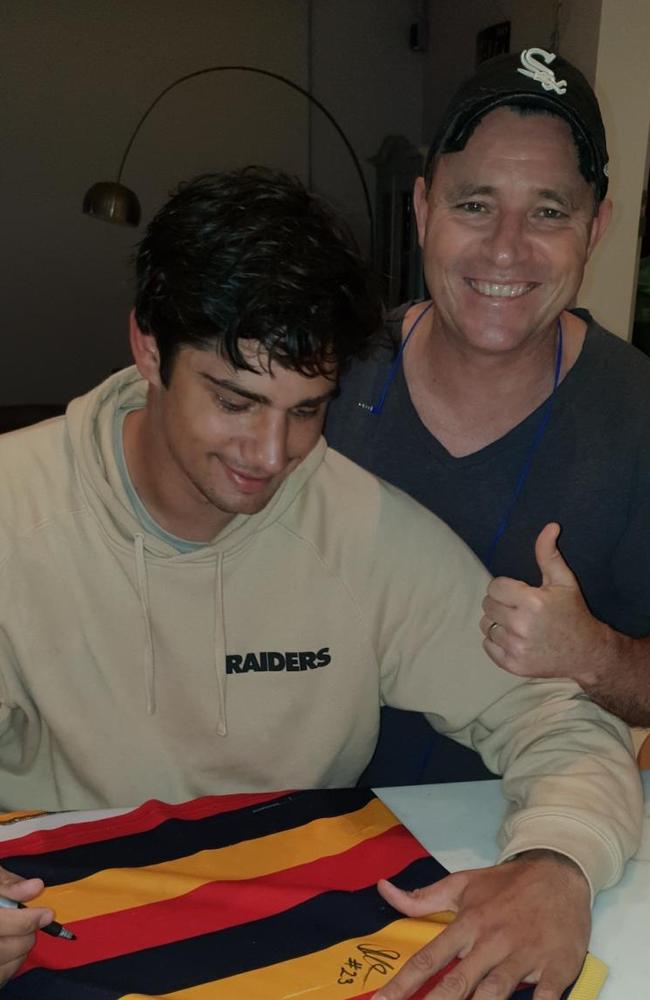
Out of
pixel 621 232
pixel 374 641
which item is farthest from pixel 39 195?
pixel 374 641

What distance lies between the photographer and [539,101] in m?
1.48

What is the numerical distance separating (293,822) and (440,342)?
32.4 inches

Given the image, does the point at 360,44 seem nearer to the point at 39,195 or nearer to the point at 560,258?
the point at 39,195

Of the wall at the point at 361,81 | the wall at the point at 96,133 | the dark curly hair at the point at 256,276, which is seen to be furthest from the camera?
the wall at the point at 361,81

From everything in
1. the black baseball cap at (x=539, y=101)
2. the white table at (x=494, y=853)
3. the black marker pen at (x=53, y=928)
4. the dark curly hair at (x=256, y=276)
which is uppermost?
the black baseball cap at (x=539, y=101)

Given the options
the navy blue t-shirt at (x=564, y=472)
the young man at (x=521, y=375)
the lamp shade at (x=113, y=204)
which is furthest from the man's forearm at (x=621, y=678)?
the lamp shade at (x=113, y=204)

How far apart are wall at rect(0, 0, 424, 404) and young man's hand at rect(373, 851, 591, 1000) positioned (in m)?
4.95

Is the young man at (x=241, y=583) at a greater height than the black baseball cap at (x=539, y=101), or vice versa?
the black baseball cap at (x=539, y=101)

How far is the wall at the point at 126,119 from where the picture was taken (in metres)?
5.39

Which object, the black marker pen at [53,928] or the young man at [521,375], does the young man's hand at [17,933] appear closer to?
the black marker pen at [53,928]

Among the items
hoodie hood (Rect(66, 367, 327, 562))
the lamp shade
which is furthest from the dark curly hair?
the lamp shade

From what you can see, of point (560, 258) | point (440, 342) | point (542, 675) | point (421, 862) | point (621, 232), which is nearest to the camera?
point (421, 862)

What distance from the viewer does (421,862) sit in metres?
1.10

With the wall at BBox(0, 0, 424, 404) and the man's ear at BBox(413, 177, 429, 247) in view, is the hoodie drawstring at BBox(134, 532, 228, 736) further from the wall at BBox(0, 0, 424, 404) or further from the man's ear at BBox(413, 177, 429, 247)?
the wall at BBox(0, 0, 424, 404)
